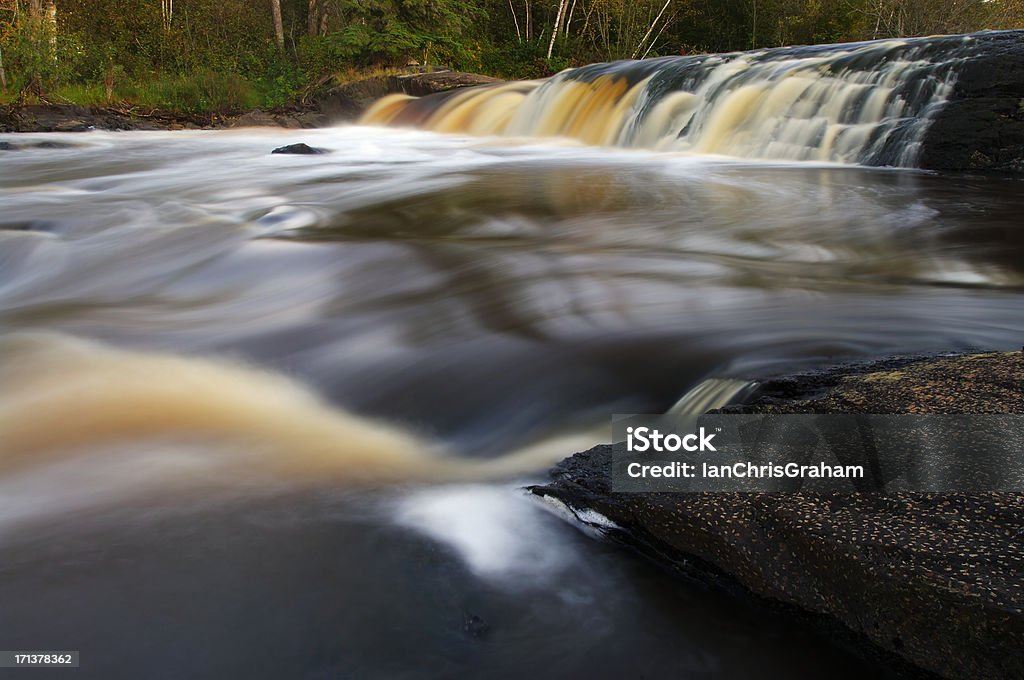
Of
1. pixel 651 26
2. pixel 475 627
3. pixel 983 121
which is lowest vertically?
pixel 475 627

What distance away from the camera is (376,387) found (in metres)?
2.84

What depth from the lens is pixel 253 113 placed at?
49.5 ft

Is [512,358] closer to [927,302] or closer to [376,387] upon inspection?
[376,387]

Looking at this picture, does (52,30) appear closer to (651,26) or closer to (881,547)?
(651,26)

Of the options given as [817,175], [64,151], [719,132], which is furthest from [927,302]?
[64,151]

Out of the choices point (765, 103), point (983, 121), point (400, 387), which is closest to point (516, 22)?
point (765, 103)

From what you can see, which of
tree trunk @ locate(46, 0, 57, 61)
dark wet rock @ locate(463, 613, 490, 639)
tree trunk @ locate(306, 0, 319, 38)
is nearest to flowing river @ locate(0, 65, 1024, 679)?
dark wet rock @ locate(463, 613, 490, 639)

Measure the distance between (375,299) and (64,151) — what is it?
864cm

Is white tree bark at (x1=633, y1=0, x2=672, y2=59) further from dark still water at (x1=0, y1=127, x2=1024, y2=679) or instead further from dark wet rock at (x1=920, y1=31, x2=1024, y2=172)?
dark still water at (x1=0, y1=127, x2=1024, y2=679)

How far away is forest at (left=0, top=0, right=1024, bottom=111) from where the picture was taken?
1588cm

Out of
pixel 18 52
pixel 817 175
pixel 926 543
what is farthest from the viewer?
pixel 18 52

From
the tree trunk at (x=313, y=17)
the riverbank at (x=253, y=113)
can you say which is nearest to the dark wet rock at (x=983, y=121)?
the riverbank at (x=253, y=113)

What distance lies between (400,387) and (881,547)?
5.80 ft

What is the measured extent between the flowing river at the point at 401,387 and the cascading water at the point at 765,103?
5.62 ft
